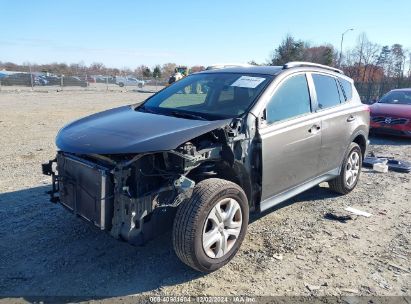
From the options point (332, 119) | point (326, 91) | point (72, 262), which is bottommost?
point (72, 262)

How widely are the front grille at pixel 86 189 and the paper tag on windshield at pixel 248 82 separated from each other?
1.91 meters

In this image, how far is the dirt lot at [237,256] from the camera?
10.6ft

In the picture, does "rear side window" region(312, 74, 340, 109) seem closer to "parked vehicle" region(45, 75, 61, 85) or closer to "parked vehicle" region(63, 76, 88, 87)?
"parked vehicle" region(45, 75, 61, 85)

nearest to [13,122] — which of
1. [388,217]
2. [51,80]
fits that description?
[388,217]

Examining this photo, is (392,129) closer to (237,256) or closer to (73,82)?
(237,256)

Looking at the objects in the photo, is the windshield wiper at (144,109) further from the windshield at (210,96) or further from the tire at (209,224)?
the tire at (209,224)

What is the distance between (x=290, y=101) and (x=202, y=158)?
4.92ft

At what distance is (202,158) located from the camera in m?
3.38

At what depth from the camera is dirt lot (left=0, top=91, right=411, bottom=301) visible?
10.6ft

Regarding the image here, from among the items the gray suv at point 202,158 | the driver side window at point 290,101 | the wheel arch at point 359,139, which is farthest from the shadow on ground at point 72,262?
the wheel arch at point 359,139

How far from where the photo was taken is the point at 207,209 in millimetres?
3221

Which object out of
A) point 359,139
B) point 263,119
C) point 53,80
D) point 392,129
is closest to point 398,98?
point 392,129

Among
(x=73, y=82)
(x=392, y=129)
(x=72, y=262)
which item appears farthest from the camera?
(x=73, y=82)

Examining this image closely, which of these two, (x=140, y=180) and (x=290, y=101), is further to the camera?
(x=290, y=101)
